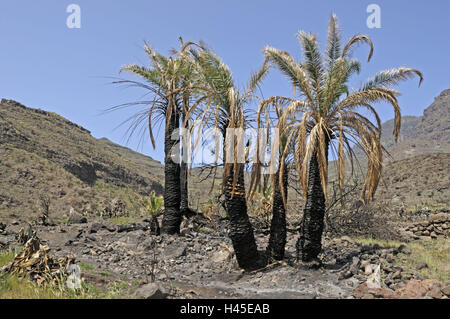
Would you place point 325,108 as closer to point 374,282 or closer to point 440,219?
point 374,282

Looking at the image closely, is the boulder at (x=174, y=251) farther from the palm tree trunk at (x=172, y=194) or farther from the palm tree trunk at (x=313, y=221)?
the palm tree trunk at (x=313, y=221)

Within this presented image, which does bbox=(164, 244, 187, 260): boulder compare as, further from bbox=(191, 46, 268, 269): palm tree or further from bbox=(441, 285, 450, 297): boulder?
bbox=(441, 285, 450, 297): boulder

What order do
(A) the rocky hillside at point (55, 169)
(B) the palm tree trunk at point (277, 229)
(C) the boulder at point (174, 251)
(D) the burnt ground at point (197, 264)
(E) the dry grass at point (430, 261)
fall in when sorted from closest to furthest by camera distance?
1. (D) the burnt ground at point (197, 264)
2. (E) the dry grass at point (430, 261)
3. (B) the palm tree trunk at point (277, 229)
4. (C) the boulder at point (174, 251)
5. (A) the rocky hillside at point (55, 169)

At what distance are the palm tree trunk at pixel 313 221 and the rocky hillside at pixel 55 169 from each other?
1862 cm

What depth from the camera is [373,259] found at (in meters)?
10.1

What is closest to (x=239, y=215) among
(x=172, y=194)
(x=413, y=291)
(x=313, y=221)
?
(x=313, y=221)

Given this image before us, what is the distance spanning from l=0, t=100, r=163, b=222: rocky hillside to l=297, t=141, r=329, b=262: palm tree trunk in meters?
18.6

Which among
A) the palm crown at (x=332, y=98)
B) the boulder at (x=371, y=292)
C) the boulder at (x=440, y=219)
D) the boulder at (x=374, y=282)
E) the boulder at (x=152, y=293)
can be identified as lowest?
the boulder at (x=371, y=292)

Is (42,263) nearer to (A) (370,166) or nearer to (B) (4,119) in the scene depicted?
(A) (370,166)

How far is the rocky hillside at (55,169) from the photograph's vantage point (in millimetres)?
33969

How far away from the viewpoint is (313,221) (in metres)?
9.84

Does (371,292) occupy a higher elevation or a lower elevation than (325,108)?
lower

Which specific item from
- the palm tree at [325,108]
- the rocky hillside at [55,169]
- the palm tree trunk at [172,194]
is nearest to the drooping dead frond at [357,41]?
the palm tree at [325,108]

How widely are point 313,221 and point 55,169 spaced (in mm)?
Result: 37010
